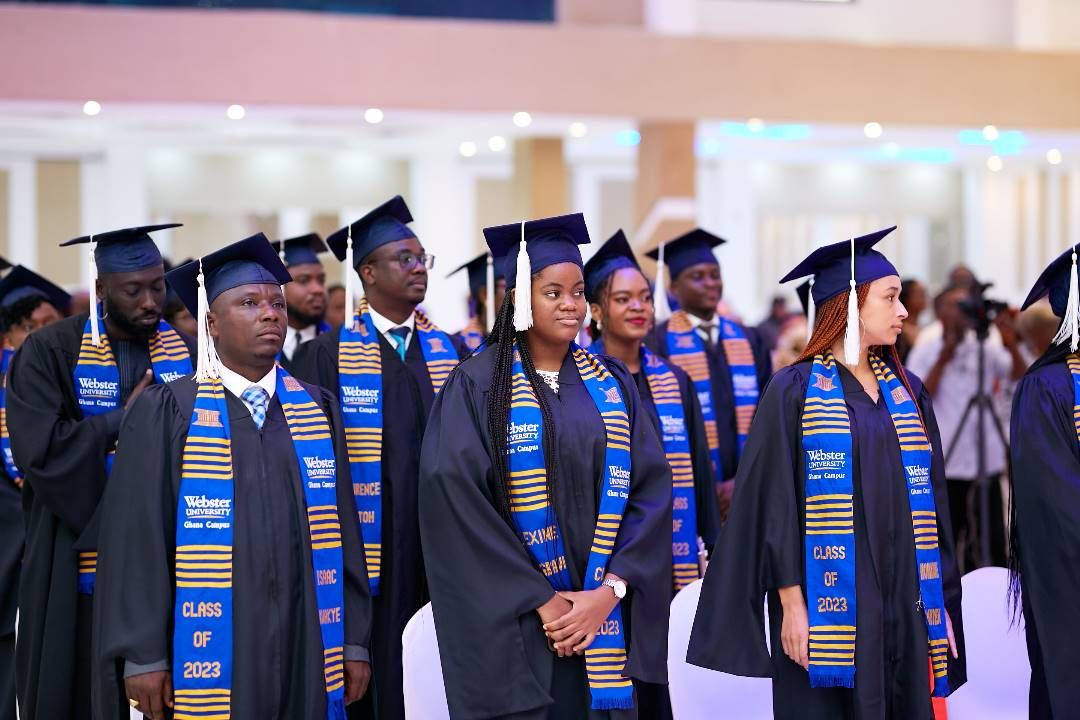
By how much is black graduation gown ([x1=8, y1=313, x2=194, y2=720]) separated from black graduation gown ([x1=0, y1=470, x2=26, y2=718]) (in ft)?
2.39

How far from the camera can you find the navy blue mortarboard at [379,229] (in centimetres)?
487

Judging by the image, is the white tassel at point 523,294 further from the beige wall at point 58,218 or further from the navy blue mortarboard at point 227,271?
the beige wall at point 58,218

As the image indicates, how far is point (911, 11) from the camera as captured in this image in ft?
47.0

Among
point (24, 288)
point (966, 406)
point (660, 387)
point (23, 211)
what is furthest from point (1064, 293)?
point (23, 211)

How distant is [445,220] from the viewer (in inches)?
614

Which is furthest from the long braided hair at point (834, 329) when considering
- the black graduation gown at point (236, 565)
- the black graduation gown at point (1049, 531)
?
the black graduation gown at point (236, 565)

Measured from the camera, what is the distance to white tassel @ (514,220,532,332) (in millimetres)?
3670

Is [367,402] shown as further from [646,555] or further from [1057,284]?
[1057,284]

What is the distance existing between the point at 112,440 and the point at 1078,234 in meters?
15.8

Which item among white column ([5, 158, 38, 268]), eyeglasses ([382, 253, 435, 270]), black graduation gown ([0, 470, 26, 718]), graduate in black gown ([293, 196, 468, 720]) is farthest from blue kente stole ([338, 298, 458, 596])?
white column ([5, 158, 38, 268])

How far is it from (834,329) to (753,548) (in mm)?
728

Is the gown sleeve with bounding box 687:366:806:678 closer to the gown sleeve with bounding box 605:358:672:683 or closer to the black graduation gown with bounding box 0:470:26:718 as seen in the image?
the gown sleeve with bounding box 605:358:672:683

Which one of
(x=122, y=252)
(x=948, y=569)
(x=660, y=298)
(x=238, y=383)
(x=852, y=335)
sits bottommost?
(x=948, y=569)

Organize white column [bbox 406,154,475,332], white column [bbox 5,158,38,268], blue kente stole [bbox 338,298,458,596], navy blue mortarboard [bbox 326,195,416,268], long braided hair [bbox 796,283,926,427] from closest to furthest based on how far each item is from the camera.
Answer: long braided hair [bbox 796,283,926,427] → blue kente stole [bbox 338,298,458,596] → navy blue mortarboard [bbox 326,195,416,268] → white column [bbox 5,158,38,268] → white column [bbox 406,154,475,332]
